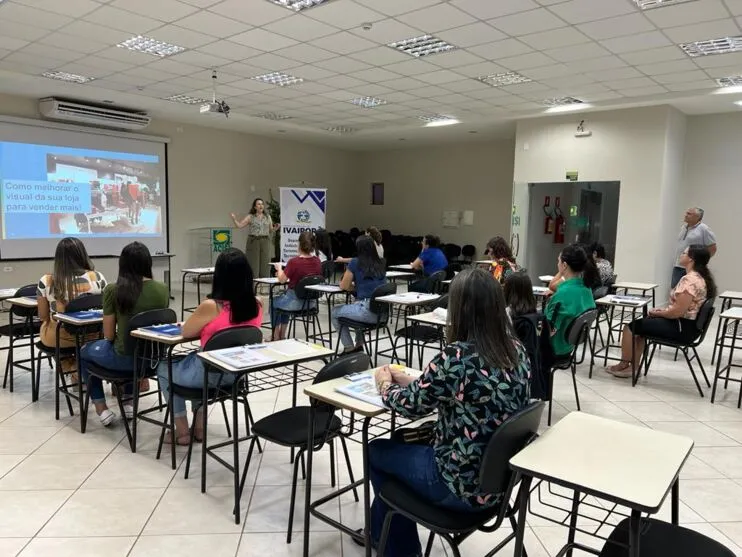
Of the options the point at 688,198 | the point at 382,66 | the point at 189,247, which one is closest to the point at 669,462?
the point at 382,66

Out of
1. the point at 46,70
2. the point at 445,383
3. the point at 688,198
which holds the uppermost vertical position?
the point at 46,70

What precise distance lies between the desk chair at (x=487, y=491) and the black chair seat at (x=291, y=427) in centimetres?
57

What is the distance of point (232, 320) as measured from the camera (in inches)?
116

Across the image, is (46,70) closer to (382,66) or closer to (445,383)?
(382,66)

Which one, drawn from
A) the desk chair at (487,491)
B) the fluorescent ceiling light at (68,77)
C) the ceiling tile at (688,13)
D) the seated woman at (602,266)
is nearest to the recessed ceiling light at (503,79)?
the ceiling tile at (688,13)

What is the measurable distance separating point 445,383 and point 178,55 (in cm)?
540

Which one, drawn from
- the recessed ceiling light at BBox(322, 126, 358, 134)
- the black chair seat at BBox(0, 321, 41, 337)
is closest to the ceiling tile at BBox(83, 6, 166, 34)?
the black chair seat at BBox(0, 321, 41, 337)

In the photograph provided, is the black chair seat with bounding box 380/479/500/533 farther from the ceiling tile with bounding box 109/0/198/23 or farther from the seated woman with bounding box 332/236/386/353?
the ceiling tile with bounding box 109/0/198/23

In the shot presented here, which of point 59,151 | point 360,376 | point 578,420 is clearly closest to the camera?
point 578,420

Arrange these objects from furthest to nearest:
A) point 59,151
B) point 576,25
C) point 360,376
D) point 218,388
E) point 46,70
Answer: point 59,151, point 46,70, point 576,25, point 218,388, point 360,376

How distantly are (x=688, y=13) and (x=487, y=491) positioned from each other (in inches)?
176

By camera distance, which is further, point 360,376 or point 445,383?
point 360,376

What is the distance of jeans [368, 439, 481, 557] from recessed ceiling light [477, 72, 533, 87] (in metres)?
5.47

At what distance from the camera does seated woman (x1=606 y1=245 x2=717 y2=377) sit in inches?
182
